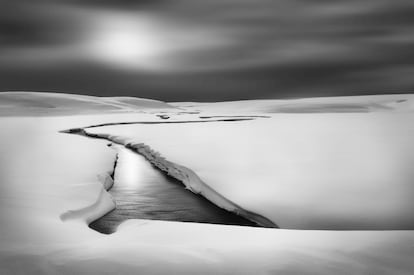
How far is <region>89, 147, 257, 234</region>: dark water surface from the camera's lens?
5020 mm

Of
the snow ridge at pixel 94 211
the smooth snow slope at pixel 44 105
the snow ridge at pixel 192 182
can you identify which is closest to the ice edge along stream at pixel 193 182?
the snow ridge at pixel 192 182

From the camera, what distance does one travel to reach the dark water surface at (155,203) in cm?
502

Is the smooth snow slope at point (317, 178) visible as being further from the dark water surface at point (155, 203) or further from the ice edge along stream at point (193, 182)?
the dark water surface at point (155, 203)

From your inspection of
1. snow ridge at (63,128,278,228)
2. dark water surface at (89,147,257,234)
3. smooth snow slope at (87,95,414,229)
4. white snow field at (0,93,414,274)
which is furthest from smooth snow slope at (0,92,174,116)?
white snow field at (0,93,414,274)

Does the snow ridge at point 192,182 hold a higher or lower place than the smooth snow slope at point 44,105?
lower

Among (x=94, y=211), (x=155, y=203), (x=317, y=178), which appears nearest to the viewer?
(x=94, y=211)

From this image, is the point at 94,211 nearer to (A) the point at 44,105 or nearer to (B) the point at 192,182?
(B) the point at 192,182

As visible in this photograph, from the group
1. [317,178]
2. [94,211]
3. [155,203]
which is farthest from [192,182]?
[94,211]

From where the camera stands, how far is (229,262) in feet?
9.30

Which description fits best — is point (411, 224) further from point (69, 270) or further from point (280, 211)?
point (69, 270)

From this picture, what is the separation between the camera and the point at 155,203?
6184 millimetres

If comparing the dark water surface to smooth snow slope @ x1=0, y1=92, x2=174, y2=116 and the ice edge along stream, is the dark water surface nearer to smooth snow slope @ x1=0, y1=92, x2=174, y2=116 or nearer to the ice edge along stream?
the ice edge along stream

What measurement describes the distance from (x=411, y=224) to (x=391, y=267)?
1.45m

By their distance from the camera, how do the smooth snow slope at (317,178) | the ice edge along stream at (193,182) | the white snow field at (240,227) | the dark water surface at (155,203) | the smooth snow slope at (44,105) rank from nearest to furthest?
the white snow field at (240,227) < the smooth snow slope at (317,178) < the ice edge along stream at (193,182) < the dark water surface at (155,203) < the smooth snow slope at (44,105)
